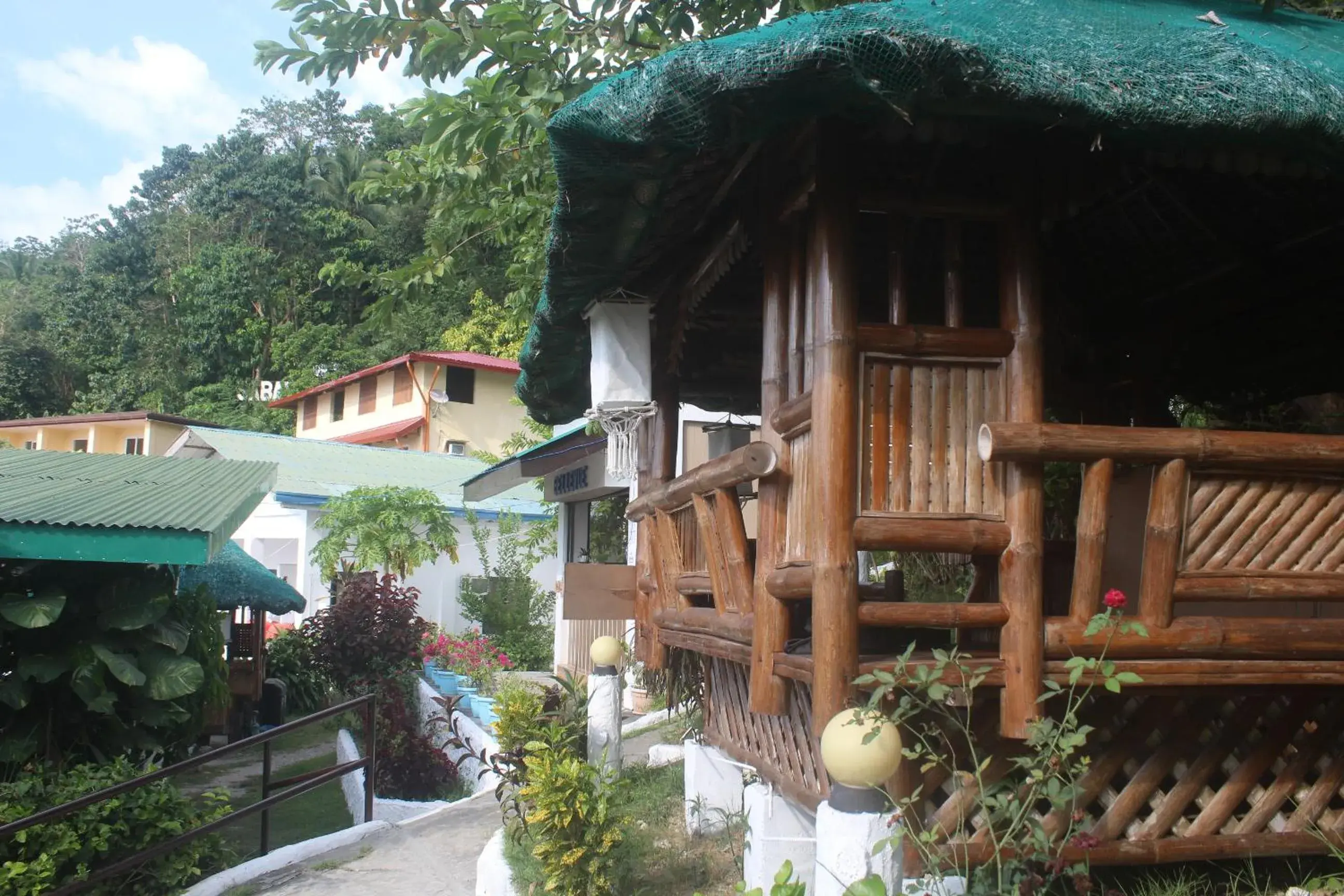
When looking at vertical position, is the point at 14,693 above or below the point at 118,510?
below

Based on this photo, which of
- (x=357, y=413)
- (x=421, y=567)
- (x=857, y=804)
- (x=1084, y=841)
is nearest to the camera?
(x=857, y=804)

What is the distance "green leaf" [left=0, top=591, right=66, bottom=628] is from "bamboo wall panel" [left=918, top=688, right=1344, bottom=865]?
635 centimetres

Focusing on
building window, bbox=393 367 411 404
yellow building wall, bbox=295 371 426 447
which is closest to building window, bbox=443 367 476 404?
yellow building wall, bbox=295 371 426 447

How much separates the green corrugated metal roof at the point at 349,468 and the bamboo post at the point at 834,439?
19598 millimetres

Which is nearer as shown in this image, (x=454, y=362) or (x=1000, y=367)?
(x=1000, y=367)

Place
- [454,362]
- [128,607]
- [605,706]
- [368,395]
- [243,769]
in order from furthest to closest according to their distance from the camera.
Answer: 1. [368,395]
2. [454,362]
3. [243,769]
4. [128,607]
5. [605,706]

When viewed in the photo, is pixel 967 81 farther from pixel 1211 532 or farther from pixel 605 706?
pixel 605 706

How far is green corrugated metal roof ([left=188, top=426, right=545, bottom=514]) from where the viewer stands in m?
23.8

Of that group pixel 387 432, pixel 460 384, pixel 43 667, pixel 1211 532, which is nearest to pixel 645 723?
pixel 43 667

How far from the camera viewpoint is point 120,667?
27.2 ft

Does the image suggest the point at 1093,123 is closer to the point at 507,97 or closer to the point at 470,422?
the point at 507,97

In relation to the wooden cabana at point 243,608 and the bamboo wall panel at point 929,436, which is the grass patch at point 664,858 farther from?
the wooden cabana at point 243,608

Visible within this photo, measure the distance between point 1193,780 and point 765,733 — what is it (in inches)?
75.5

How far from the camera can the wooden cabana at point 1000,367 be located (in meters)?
3.57
